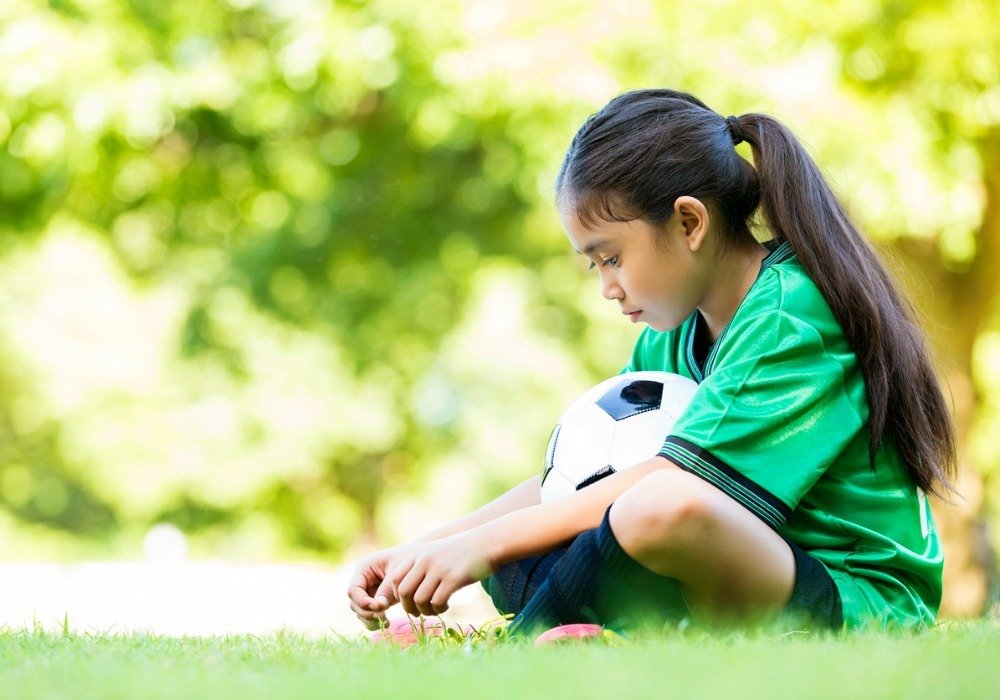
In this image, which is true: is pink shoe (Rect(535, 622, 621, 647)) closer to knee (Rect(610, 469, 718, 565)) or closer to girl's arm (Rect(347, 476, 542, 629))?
knee (Rect(610, 469, 718, 565))

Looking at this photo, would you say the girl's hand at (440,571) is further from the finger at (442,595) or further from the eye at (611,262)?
the eye at (611,262)

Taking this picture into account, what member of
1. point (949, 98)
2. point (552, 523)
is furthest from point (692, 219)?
point (949, 98)

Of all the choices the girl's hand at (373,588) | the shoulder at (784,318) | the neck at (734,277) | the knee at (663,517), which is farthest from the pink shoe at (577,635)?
the neck at (734,277)

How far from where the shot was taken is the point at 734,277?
300 centimetres

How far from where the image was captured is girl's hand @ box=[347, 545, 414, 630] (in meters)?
2.81

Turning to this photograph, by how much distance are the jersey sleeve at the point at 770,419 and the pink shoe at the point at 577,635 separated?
14.9 inches

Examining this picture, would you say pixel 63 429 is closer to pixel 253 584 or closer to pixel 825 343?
pixel 253 584

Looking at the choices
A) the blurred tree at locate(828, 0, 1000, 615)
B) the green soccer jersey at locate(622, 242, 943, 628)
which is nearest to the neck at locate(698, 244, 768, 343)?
the green soccer jersey at locate(622, 242, 943, 628)

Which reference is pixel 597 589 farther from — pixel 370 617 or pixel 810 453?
pixel 370 617

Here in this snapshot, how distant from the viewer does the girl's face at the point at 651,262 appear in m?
2.93

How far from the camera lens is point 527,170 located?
25.8 feet

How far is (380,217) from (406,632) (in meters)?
7.48

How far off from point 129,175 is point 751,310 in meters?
7.66

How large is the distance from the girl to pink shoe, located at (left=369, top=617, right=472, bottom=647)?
0.05 m
